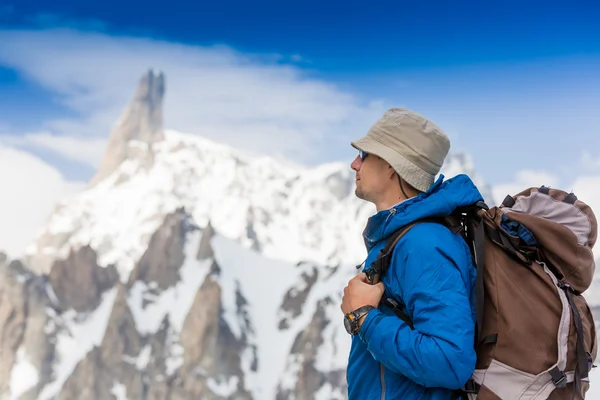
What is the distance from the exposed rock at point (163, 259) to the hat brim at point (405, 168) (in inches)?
5015

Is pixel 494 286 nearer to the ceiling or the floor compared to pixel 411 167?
nearer to the floor

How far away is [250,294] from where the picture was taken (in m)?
122

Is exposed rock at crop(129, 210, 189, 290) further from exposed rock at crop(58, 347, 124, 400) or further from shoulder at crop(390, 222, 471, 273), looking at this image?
shoulder at crop(390, 222, 471, 273)

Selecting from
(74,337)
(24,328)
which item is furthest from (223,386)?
(24,328)

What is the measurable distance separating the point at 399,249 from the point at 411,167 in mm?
487

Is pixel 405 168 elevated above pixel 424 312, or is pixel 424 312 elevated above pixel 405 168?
pixel 405 168

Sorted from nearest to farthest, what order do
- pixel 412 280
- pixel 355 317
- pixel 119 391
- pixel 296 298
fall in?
1. pixel 412 280
2. pixel 355 317
3. pixel 119 391
4. pixel 296 298

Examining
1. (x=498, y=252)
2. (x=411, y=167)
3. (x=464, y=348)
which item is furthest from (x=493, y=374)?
(x=411, y=167)

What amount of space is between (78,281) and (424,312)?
127525 mm

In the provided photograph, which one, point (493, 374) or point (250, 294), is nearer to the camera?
point (493, 374)

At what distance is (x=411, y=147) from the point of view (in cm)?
384

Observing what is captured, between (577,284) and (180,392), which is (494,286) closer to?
(577,284)

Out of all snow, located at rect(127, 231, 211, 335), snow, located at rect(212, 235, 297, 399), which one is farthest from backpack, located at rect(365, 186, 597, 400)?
snow, located at rect(127, 231, 211, 335)

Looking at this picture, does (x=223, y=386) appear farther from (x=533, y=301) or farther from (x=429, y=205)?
(x=533, y=301)
